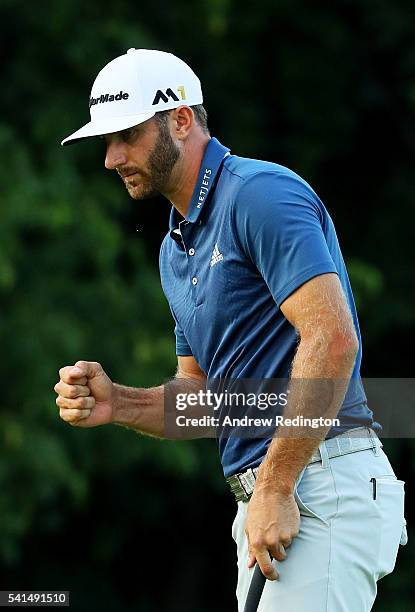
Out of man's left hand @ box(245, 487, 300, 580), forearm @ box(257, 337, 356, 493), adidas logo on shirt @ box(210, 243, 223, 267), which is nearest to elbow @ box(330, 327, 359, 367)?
forearm @ box(257, 337, 356, 493)

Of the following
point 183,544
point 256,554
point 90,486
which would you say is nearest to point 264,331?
point 256,554

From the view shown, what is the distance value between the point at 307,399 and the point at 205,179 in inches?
27.5

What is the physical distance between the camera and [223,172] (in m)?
3.42

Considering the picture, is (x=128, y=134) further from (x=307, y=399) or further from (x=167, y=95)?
(x=307, y=399)

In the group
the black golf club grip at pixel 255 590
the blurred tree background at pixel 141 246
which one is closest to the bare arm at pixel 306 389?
the black golf club grip at pixel 255 590

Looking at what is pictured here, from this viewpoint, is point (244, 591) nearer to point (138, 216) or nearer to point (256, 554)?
point (256, 554)

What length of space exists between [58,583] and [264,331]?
26.4ft

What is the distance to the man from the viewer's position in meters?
3.04

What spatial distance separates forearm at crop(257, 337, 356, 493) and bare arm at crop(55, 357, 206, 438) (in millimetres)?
652

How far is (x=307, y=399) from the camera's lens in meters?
3.04

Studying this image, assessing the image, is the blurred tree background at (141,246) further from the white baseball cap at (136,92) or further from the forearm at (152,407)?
the white baseball cap at (136,92)

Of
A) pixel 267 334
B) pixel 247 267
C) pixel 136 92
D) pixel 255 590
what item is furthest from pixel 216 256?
pixel 255 590

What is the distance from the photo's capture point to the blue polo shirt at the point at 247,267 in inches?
121

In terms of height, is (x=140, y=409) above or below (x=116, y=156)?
below
